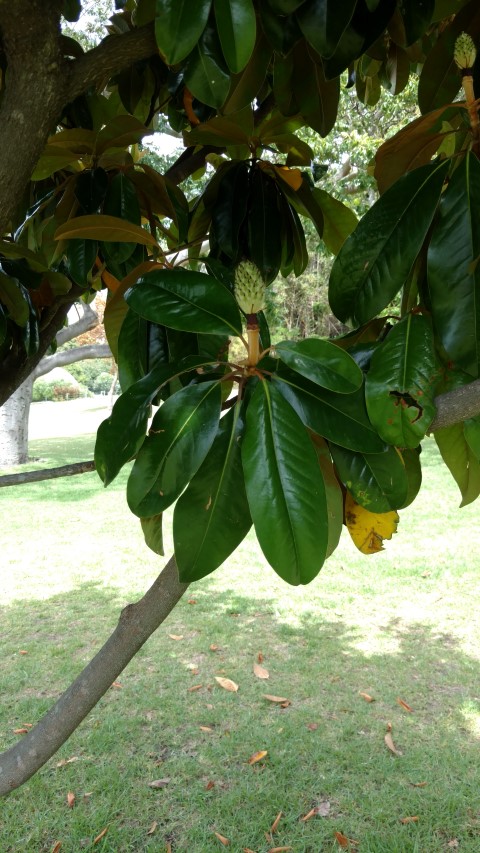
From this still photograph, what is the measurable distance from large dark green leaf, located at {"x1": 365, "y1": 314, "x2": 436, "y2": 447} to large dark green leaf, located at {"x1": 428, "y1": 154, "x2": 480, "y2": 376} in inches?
1.0

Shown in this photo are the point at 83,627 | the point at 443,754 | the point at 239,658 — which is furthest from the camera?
the point at 83,627

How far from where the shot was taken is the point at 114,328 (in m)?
1.07

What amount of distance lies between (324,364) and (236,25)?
13.6 inches

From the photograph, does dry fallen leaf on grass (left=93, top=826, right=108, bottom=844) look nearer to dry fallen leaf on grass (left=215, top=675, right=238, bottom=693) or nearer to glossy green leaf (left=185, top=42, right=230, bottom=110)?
dry fallen leaf on grass (left=215, top=675, right=238, bottom=693)

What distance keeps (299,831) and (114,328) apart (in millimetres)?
1591

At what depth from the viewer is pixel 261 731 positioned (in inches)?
94.7

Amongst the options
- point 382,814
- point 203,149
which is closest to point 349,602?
point 382,814

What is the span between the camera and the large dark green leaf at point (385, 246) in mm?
750

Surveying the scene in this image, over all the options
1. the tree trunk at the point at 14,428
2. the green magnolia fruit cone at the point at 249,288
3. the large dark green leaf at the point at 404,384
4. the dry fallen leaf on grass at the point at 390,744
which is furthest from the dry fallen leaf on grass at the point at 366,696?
the tree trunk at the point at 14,428

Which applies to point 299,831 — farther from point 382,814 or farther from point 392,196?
point 392,196

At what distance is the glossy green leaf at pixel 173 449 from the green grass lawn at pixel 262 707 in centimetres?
159

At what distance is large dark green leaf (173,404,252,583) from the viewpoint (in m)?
0.71

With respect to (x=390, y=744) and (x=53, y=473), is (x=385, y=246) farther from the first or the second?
(x=390, y=744)

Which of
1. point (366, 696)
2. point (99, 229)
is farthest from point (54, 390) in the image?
point (99, 229)
